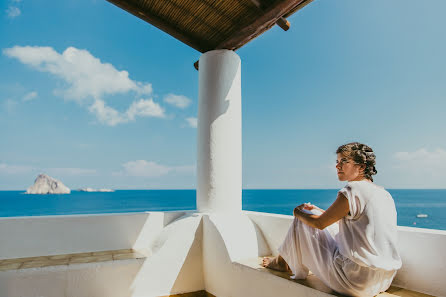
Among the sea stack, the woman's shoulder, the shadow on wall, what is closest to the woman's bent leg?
the woman's shoulder

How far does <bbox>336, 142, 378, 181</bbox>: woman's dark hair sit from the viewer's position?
1648 mm

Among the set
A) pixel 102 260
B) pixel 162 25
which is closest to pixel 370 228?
pixel 102 260

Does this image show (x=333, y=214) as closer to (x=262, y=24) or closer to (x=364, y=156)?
(x=364, y=156)

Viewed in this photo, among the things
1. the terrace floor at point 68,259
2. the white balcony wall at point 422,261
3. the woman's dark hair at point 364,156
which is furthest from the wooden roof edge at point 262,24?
the terrace floor at point 68,259

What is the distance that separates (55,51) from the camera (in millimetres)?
59375

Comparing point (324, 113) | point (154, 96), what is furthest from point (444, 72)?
point (154, 96)

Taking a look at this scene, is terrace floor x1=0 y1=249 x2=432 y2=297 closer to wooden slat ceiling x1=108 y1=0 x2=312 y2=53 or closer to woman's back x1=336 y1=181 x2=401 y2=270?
woman's back x1=336 y1=181 x2=401 y2=270

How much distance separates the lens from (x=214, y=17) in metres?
2.89

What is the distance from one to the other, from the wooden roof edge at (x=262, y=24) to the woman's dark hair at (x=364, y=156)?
59.5 inches

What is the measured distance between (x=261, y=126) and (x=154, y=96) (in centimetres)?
2937

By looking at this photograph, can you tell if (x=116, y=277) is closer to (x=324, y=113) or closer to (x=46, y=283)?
(x=46, y=283)

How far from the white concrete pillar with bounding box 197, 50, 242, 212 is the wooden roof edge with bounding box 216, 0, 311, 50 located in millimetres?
114

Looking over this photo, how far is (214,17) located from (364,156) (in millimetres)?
2154

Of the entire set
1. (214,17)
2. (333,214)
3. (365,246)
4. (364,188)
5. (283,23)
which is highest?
(214,17)
